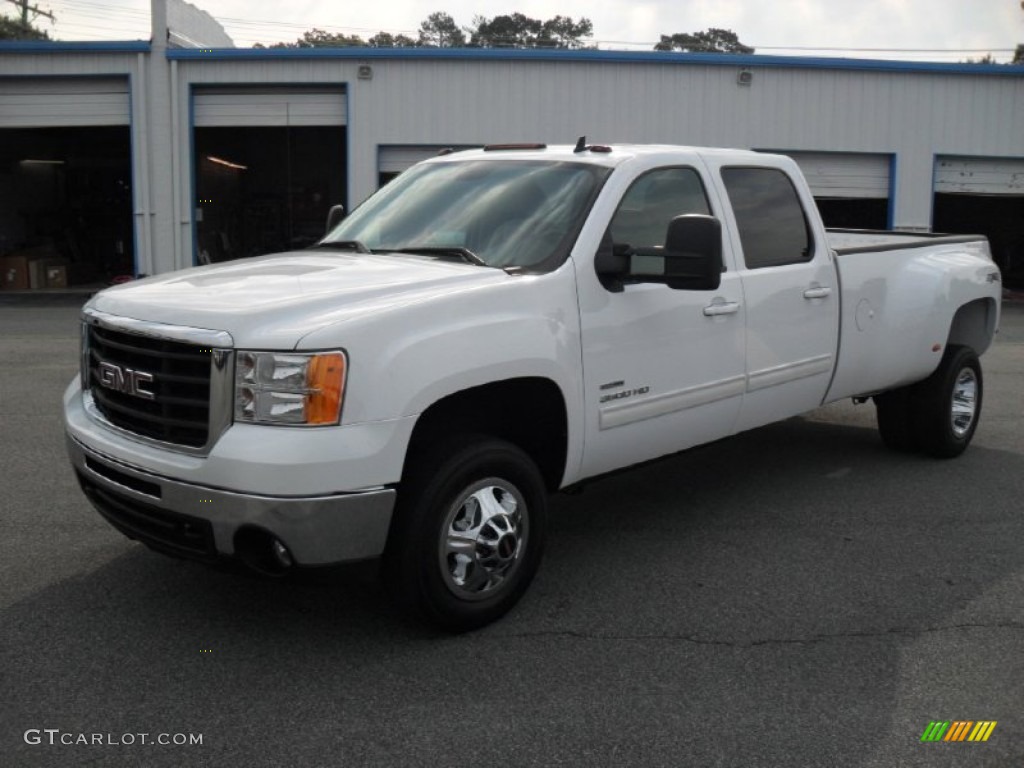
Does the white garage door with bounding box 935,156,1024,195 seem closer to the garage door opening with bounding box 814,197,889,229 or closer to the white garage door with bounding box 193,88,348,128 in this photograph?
the garage door opening with bounding box 814,197,889,229

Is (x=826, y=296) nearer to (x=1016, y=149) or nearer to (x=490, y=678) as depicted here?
(x=490, y=678)

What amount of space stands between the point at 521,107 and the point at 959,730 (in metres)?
18.9

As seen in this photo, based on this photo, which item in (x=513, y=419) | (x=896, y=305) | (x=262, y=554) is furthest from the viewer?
(x=896, y=305)

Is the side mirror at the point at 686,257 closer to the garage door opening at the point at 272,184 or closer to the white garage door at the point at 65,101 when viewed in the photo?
the white garage door at the point at 65,101

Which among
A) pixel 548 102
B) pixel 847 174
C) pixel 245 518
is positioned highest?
pixel 548 102

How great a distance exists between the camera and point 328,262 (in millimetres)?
4703

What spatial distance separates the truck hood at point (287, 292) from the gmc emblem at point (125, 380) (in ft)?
0.70

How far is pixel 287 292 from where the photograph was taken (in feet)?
Result: 13.1

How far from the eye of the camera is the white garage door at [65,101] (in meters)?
21.3

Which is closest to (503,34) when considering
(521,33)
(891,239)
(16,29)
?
(521,33)

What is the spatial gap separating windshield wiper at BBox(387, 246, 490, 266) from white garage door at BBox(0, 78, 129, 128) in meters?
18.8

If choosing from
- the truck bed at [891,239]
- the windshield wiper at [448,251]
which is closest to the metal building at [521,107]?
the truck bed at [891,239]

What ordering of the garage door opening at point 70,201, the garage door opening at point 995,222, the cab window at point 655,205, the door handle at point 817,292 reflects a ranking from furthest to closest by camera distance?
the garage door opening at point 995,222 < the garage door opening at point 70,201 < the door handle at point 817,292 < the cab window at point 655,205

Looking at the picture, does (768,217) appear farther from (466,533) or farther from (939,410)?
(466,533)
